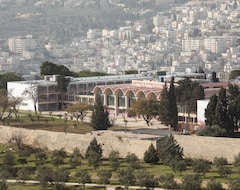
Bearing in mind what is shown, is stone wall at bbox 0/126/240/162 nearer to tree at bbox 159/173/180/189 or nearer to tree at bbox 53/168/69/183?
tree at bbox 159/173/180/189

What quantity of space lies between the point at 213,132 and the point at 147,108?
6.09m

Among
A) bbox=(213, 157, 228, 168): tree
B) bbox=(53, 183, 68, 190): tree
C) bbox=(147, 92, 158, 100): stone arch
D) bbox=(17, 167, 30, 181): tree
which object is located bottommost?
bbox=(53, 183, 68, 190): tree

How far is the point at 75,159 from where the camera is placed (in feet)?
84.8

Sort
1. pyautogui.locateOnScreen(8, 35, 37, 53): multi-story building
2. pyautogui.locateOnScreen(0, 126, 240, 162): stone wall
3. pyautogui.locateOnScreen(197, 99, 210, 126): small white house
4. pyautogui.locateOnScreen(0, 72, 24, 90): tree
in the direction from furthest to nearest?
1. pyautogui.locateOnScreen(8, 35, 37, 53): multi-story building
2. pyautogui.locateOnScreen(0, 72, 24, 90): tree
3. pyautogui.locateOnScreen(197, 99, 210, 126): small white house
4. pyautogui.locateOnScreen(0, 126, 240, 162): stone wall

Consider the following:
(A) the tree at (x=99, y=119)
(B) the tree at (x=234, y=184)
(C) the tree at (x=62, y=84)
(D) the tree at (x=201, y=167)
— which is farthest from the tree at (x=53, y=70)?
(B) the tree at (x=234, y=184)

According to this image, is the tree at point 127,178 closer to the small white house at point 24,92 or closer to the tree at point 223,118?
the tree at point 223,118

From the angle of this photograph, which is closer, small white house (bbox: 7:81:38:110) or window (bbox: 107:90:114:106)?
window (bbox: 107:90:114:106)

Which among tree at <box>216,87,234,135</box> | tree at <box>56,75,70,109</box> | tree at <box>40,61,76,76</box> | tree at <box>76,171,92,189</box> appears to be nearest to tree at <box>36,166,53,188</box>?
tree at <box>76,171,92,189</box>

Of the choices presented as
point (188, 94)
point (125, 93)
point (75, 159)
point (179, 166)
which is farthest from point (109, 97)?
point (179, 166)

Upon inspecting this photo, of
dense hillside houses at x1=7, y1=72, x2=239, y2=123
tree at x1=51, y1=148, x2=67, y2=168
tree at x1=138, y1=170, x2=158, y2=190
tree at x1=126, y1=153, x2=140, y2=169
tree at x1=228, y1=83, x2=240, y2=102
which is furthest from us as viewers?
dense hillside houses at x1=7, y1=72, x2=239, y2=123

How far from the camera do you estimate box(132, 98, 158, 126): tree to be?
32656 millimetres

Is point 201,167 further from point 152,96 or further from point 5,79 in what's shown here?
point 5,79

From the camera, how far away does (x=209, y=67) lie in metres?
93.6

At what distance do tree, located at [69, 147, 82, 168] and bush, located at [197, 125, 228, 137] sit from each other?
11.1ft
